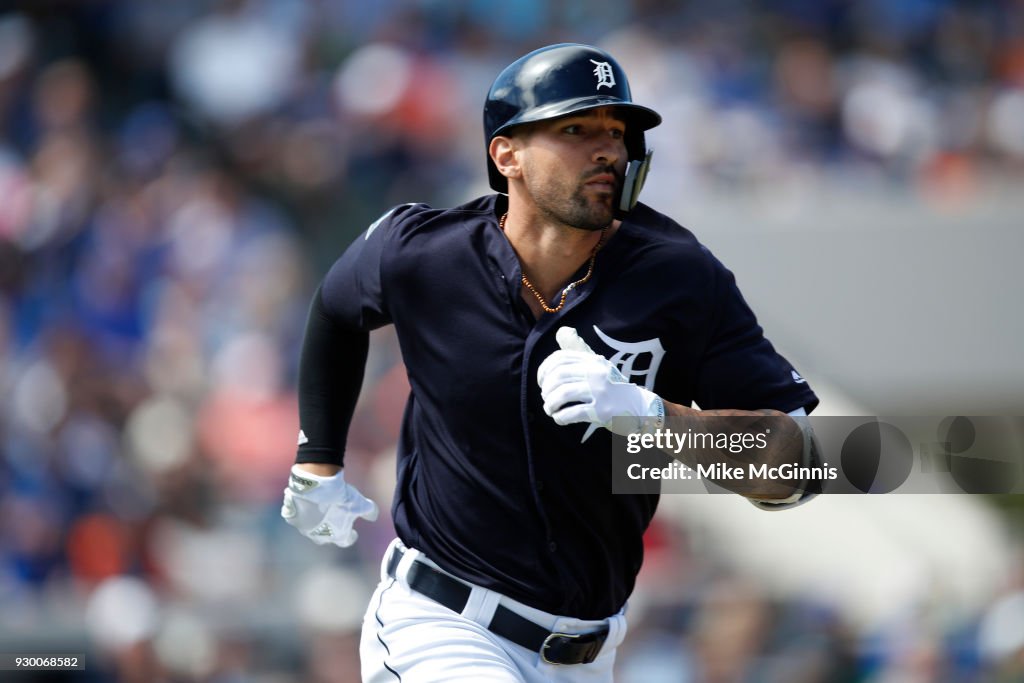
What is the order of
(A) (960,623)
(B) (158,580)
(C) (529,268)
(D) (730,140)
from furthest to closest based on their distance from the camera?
(D) (730,140) < (B) (158,580) < (A) (960,623) < (C) (529,268)

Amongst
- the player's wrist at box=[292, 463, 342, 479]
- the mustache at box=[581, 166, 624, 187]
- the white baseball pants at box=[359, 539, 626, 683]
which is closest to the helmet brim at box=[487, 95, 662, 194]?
the mustache at box=[581, 166, 624, 187]

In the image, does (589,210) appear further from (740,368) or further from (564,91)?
(740,368)

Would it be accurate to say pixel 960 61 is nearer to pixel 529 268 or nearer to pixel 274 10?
pixel 274 10

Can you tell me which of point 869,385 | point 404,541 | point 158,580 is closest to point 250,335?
point 158,580

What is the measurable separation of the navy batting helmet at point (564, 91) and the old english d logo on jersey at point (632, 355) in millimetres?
538

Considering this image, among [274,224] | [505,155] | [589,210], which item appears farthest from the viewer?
[274,224]

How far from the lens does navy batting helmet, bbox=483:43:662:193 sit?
12.0 ft

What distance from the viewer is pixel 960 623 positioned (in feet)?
23.1

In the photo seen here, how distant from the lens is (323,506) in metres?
4.19

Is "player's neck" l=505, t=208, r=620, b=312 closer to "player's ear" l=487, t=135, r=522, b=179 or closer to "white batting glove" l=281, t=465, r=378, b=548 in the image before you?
"player's ear" l=487, t=135, r=522, b=179

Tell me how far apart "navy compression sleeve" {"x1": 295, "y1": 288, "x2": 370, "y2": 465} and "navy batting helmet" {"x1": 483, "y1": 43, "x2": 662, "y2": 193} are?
78 cm

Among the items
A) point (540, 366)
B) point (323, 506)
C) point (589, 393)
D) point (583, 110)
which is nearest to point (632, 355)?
point (540, 366)

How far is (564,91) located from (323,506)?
4.73 ft

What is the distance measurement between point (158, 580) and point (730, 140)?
4721 mm
